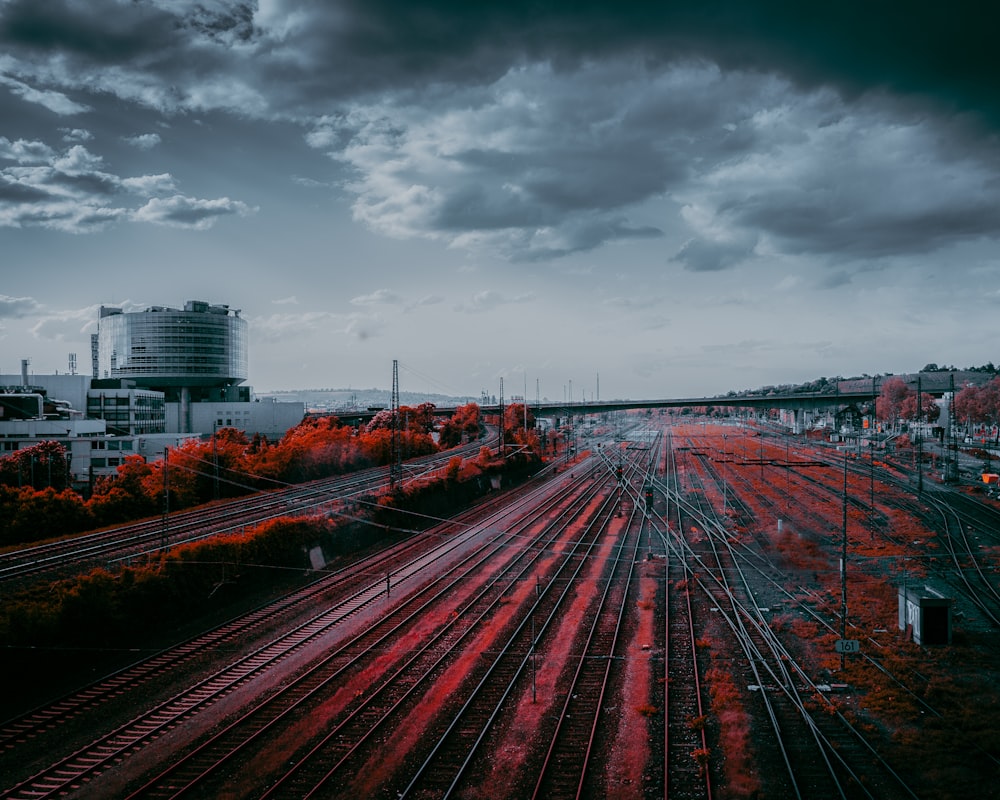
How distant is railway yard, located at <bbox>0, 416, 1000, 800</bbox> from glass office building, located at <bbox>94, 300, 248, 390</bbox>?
77.3m

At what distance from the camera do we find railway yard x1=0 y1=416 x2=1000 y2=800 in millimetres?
12773

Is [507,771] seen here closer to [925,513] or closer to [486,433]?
[925,513]

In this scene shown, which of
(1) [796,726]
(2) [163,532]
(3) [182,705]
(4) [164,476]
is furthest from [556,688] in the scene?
(4) [164,476]

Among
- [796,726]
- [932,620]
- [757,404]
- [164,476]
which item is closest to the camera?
[796,726]

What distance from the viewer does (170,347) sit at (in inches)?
3858

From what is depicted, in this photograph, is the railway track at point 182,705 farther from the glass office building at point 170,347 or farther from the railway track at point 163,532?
the glass office building at point 170,347

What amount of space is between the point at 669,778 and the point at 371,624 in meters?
11.3

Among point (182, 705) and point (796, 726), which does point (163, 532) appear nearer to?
point (182, 705)

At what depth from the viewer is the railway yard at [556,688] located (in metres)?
12.8

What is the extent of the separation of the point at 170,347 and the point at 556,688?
96.1 meters

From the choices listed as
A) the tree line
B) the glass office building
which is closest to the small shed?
the tree line

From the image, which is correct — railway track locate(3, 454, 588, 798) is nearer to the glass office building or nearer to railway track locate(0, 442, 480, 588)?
railway track locate(0, 442, 480, 588)

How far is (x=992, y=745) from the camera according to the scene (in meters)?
13.6

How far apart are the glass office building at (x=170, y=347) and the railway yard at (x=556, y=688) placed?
77.3 metres
